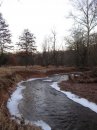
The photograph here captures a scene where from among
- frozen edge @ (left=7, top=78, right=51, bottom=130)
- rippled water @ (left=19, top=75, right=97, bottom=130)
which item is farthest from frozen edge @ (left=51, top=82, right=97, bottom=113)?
frozen edge @ (left=7, top=78, right=51, bottom=130)

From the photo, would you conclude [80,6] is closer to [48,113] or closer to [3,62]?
[3,62]

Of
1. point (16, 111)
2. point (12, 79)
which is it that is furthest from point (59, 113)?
point (12, 79)

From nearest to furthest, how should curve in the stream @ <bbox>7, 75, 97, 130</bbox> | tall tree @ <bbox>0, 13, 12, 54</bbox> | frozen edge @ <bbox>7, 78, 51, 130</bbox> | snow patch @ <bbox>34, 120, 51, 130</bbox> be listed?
snow patch @ <bbox>34, 120, 51, 130</bbox>
frozen edge @ <bbox>7, 78, 51, 130</bbox>
curve in the stream @ <bbox>7, 75, 97, 130</bbox>
tall tree @ <bbox>0, 13, 12, 54</bbox>

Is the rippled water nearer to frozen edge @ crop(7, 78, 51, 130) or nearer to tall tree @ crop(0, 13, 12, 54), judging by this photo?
frozen edge @ crop(7, 78, 51, 130)

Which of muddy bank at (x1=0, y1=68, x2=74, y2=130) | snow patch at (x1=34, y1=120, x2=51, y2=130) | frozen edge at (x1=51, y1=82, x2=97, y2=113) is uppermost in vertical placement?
muddy bank at (x1=0, y1=68, x2=74, y2=130)

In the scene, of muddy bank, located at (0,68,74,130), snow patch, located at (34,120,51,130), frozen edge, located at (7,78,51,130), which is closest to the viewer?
muddy bank, located at (0,68,74,130)

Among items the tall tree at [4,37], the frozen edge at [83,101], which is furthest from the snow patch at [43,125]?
the tall tree at [4,37]

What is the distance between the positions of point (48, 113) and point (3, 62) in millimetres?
36231

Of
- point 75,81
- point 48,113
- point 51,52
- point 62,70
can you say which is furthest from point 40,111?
point 51,52

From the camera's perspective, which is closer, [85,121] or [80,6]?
[85,121]

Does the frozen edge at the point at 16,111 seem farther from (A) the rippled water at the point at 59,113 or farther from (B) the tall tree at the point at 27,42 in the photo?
(B) the tall tree at the point at 27,42

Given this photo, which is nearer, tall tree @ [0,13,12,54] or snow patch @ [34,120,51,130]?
snow patch @ [34,120,51,130]

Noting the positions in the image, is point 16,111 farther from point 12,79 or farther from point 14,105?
point 12,79

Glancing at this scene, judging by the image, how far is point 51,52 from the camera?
272 feet
